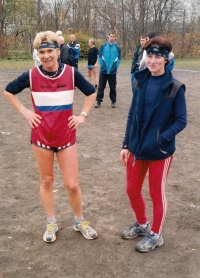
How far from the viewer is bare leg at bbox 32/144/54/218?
3.53 metres

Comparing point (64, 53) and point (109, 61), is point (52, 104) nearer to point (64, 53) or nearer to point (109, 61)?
point (109, 61)

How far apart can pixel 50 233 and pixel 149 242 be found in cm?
99

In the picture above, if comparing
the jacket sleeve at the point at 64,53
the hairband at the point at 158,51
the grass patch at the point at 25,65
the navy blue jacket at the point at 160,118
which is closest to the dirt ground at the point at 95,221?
the navy blue jacket at the point at 160,118

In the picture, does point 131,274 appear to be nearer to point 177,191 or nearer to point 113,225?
point 113,225

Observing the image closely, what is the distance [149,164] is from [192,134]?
188 inches

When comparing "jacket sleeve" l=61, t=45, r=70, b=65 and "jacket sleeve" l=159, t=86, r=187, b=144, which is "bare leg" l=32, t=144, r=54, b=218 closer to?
"jacket sleeve" l=159, t=86, r=187, b=144

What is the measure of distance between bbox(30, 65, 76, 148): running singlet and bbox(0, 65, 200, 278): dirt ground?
1.05m

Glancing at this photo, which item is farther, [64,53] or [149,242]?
[64,53]

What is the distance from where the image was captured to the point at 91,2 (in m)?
38.7

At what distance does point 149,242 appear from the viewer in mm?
3604

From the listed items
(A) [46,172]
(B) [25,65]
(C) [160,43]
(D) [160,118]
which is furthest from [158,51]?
(B) [25,65]

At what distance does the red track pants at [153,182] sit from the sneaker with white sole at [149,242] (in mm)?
57

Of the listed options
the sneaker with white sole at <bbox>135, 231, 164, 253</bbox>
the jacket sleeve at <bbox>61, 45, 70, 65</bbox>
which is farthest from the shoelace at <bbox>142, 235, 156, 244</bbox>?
the jacket sleeve at <bbox>61, 45, 70, 65</bbox>

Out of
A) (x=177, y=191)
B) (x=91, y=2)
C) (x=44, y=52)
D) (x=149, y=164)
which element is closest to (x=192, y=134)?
(x=177, y=191)
